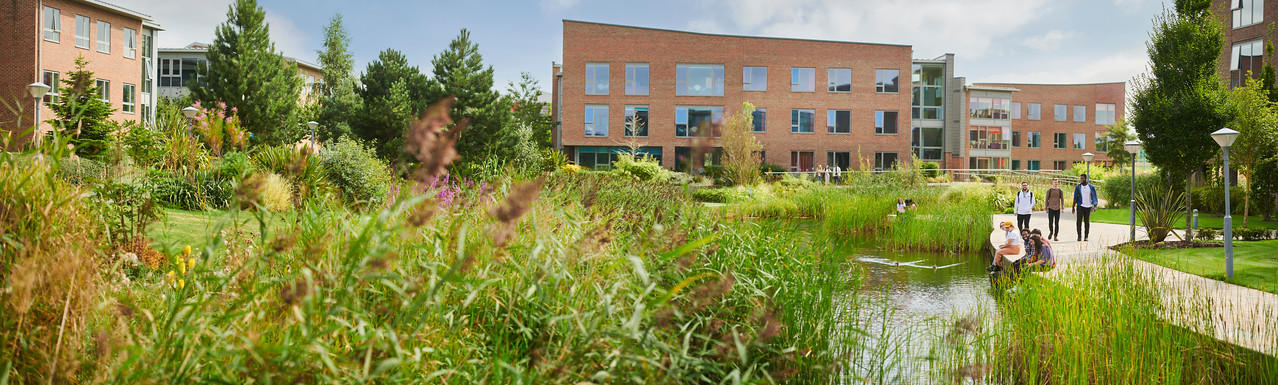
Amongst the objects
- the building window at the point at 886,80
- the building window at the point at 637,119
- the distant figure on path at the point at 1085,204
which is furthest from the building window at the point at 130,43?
the distant figure on path at the point at 1085,204

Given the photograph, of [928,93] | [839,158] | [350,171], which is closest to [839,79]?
[839,158]

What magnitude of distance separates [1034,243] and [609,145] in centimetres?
3064

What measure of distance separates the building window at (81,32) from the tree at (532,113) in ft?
65.3

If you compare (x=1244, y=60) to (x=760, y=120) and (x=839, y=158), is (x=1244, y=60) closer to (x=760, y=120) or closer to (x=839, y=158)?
(x=839, y=158)

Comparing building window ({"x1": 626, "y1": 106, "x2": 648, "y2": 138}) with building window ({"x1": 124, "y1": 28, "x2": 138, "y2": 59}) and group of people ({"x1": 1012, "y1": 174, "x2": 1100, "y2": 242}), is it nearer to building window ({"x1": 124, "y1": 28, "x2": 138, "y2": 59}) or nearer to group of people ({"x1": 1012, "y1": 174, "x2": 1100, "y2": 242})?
building window ({"x1": 124, "y1": 28, "x2": 138, "y2": 59})

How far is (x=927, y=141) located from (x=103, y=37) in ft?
146


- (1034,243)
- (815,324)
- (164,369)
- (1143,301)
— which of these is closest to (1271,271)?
(1034,243)

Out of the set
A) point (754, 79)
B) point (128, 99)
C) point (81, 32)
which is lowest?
point (128, 99)

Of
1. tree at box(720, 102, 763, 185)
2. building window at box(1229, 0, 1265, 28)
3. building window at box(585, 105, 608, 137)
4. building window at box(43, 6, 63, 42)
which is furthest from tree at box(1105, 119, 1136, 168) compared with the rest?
building window at box(43, 6, 63, 42)

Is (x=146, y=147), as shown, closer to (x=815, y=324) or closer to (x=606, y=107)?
(x=815, y=324)

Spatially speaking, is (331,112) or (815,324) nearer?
(815,324)

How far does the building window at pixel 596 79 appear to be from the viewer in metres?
38.8

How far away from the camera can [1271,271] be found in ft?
31.0

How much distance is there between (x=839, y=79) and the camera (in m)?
41.0
